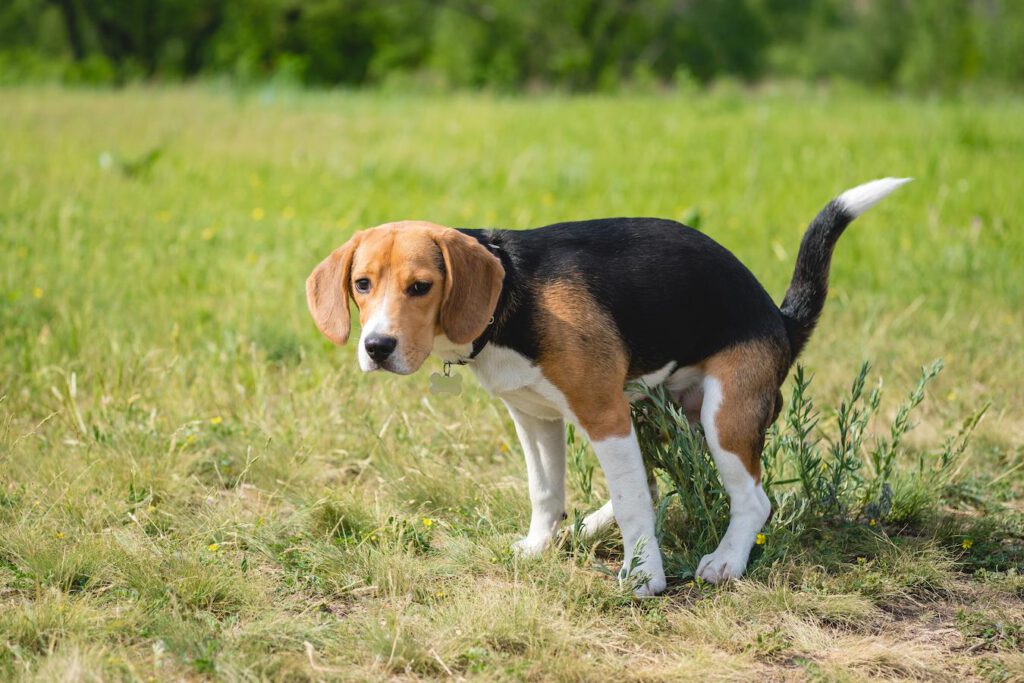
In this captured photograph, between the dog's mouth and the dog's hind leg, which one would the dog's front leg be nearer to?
the dog's hind leg

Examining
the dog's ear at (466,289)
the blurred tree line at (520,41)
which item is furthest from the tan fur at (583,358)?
the blurred tree line at (520,41)

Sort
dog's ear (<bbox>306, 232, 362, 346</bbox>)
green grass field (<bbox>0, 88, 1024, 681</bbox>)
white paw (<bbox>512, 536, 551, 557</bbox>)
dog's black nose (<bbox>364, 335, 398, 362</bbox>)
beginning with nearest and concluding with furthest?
dog's black nose (<bbox>364, 335, 398, 362</bbox>)
green grass field (<bbox>0, 88, 1024, 681</bbox>)
dog's ear (<bbox>306, 232, 362, 346</bbox>)
white paw (<bbox>512, 536, 551, 557</bbox>)

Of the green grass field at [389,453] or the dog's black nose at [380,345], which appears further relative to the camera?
the green grass field at [389,453]

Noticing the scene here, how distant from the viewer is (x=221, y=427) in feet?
16.6

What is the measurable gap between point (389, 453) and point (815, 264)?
197 cm

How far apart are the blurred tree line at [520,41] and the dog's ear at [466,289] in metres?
19.1

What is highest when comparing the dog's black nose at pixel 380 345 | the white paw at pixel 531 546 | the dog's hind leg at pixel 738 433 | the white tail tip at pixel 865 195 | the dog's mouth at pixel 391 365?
the white tail tip at pixel 865 195

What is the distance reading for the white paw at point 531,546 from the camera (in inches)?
157

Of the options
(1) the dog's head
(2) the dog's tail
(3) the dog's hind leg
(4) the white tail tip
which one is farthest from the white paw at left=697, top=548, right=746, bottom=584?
(4) the white tail tip

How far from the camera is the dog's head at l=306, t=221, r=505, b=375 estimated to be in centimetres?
334

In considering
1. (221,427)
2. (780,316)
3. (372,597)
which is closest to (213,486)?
(221,427)

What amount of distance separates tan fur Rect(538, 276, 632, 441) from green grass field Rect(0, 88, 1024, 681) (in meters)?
0.58

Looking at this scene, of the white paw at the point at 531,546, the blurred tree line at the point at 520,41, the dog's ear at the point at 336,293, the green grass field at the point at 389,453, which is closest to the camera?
the green grass field at the point at 389,453

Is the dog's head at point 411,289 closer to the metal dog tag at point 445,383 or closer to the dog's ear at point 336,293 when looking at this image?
the dog's ear at point 336,293
